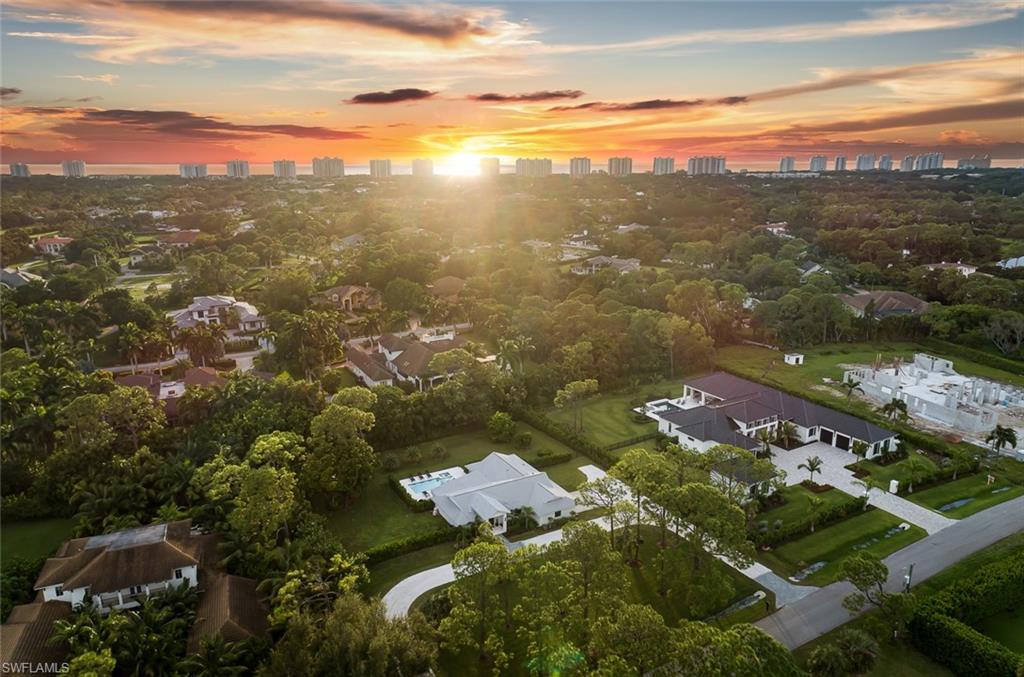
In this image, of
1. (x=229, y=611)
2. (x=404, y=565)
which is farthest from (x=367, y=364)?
(x=229, y=611)

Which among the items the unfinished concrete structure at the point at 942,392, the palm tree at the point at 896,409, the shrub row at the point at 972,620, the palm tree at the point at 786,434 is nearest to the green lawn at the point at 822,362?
the unfinished concrete structure at the point at 942,392

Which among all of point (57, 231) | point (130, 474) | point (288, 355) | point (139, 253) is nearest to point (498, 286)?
point (288, 355)

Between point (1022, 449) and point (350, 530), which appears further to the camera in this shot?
point (1022, 449)

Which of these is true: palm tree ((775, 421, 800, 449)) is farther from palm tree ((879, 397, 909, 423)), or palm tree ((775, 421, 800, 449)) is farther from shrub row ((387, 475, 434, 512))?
shrub row ((387, 475, 434, 512))

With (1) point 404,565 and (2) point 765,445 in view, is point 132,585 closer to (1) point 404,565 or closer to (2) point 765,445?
(1) point 404,565

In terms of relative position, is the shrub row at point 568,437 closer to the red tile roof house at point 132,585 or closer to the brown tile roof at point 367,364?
the brown tile roof at point 367,364

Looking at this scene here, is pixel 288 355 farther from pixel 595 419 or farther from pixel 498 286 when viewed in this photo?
pixel 498 286

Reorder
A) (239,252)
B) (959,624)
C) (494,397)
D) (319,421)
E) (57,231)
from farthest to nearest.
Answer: (57,231) < (239,252) < (494,397) < (319,421) < (959,624)
